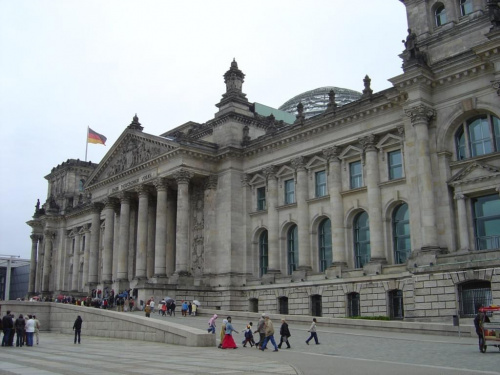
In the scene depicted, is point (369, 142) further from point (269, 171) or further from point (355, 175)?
point (269, 171)

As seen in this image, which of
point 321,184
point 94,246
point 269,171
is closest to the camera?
point 321,184

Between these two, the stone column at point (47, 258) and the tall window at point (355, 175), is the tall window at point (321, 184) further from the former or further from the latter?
the stone column at point (47, 258)

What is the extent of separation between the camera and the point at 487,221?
34656mm

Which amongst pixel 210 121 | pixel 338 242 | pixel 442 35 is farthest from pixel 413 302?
pixel 210 121

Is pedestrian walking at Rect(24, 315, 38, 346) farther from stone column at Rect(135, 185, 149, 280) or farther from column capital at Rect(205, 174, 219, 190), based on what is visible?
column capital at Rect(205, 174, 219, 190)

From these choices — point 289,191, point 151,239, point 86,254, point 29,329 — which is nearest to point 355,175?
point 289,191

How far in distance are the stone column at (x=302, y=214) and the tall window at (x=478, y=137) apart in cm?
1417

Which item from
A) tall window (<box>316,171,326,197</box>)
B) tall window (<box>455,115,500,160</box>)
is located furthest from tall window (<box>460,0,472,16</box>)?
tall window (<box>316,171,326,197</box>)

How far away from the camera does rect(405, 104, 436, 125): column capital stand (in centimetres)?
3725

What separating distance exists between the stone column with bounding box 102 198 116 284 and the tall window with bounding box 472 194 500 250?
39.2 metres

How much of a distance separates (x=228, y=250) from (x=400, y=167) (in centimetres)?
1767

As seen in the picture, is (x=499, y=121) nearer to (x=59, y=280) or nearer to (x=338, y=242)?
(x=338, y=242)

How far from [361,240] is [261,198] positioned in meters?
12.1

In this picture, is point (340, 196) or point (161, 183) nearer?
point (340, 196)
